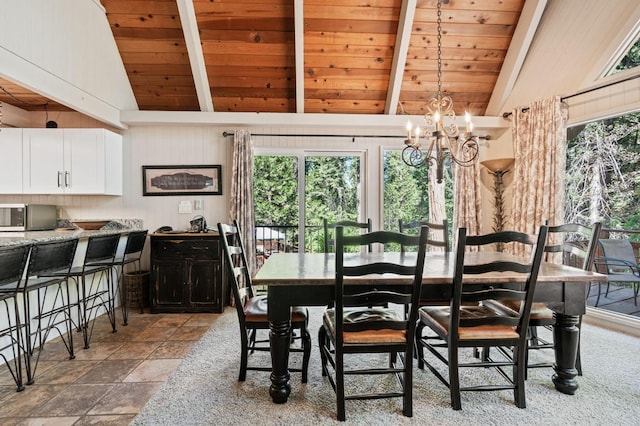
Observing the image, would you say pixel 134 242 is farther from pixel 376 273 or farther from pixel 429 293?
pixel 429 293

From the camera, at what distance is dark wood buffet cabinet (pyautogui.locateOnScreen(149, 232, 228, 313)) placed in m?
3.81

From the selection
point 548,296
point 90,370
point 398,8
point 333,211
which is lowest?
point 90,370

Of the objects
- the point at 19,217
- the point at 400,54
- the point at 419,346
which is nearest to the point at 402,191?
the point at 400,54

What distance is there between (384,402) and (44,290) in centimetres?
298

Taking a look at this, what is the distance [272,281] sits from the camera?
1.88m

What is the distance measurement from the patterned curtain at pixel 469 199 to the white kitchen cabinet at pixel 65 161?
4.48 meters

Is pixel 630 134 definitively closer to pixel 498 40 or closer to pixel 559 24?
pixel 559 24

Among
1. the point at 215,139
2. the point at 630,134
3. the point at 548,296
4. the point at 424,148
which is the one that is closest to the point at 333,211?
the point at 424,148

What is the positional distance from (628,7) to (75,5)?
5.31 m

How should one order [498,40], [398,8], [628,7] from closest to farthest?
[628,7]
[398,8]
[498,40]

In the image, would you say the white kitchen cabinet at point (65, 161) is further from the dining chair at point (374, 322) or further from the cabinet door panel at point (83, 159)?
the dining chair at point (374, 322)

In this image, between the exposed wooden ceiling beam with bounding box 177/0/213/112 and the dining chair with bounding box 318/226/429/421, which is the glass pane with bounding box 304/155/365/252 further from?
the dining chair with bounding box 318/226/429/421

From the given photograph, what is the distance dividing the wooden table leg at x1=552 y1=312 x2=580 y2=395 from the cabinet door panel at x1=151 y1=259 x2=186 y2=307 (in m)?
3.54

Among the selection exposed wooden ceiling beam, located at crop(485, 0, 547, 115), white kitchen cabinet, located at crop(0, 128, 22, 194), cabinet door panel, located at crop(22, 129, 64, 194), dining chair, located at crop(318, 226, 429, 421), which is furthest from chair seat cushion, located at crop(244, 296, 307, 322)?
exposed wooden ceiling beam, located at crop(485, 0, 547, 115)
